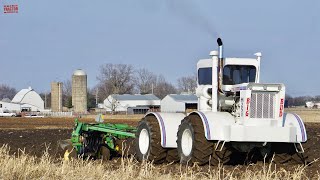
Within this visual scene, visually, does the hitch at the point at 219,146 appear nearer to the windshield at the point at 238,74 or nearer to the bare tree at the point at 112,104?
the windshield at the point at 238,74

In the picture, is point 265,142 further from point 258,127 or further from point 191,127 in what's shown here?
point 191,127

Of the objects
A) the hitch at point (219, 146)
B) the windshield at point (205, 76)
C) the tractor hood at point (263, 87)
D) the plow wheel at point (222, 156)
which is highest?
the windshield at point (205, 76)

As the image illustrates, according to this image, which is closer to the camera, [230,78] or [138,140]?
[230,78]

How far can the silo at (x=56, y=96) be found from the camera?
127 m

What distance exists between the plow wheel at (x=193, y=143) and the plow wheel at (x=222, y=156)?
153mm

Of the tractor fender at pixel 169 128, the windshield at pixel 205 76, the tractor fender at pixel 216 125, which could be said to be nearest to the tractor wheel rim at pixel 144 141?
the tractor fender at pixel 169 128

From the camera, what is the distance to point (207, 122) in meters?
14.9

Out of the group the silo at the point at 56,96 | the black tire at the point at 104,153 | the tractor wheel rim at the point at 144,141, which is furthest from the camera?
the silo at the point at 56,96

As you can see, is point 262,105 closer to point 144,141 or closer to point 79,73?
point 144,141

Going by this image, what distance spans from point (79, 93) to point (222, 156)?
4186 inches

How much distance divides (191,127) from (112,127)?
4.30 metres

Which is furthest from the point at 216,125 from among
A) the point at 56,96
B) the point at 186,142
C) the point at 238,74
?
the point at 56,96

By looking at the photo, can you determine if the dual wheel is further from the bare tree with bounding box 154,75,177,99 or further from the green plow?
the bare tree with bounding box 154,75,177,99

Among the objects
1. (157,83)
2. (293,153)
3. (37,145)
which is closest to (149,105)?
(157,83)
